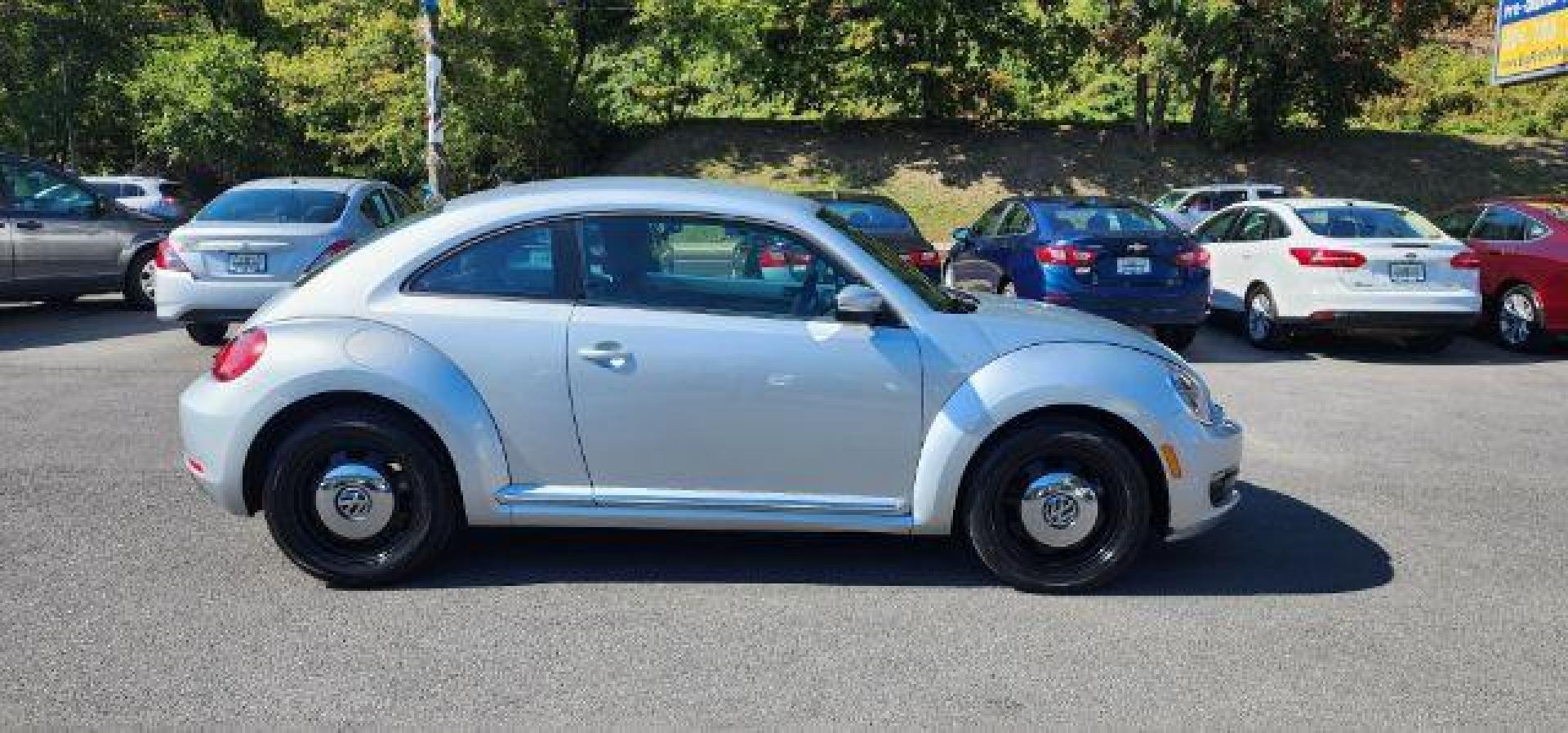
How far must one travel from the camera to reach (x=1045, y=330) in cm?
509

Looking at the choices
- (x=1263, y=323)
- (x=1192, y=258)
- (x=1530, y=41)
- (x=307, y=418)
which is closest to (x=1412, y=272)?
(x=1263, y=323)

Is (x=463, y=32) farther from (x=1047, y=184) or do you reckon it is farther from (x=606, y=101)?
(x=1047, y=184)

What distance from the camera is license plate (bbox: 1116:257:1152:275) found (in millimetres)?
10939

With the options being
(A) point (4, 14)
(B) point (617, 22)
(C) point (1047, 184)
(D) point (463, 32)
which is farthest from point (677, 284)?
(A) point (4, 14)

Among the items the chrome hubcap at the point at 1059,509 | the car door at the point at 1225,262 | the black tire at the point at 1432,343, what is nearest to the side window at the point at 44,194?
the chrome hubcap at the point at 1059,509

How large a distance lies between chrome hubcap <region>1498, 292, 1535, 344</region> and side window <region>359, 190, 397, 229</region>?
35.4 feet

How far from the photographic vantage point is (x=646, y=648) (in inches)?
172

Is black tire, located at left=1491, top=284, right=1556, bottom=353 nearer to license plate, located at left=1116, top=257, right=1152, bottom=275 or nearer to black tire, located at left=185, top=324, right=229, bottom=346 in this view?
license plate, located at left=1116, top=257, right=1152, bottom=275

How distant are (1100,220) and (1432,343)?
12.7 ft

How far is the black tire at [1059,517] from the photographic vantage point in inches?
193

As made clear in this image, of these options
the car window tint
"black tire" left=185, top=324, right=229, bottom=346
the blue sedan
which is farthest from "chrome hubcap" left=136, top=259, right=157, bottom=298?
the blue sedan

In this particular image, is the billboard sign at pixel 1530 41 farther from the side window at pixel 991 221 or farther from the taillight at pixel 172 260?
the taillight at pixel 172 260

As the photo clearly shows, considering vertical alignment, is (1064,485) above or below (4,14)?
below

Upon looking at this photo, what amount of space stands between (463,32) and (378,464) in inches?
895
